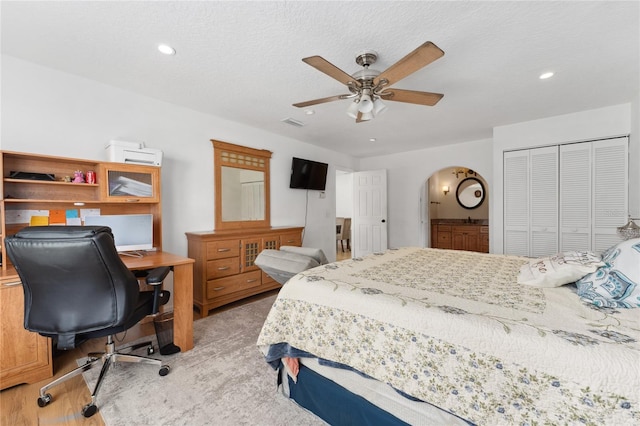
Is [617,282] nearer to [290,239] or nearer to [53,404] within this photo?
[53,404]

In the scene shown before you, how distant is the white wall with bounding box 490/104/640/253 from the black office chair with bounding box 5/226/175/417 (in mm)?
4547

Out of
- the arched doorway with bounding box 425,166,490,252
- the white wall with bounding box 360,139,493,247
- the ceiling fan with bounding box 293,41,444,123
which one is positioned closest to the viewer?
the ceiling fan with bounding box 293,41,444,123

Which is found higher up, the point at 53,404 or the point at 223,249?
the point at 223,249

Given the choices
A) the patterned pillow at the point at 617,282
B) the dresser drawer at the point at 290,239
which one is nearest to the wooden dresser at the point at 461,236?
the dresser drawer at the point at 290,239

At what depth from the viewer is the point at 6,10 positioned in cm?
162

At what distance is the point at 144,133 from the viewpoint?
291 centimetres

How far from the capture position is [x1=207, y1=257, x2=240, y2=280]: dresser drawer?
10.1 ft

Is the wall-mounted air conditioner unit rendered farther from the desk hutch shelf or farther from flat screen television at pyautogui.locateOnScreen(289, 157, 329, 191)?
flat screen television at pyautogui.locateOnScreen(289, 157, 329, 191)

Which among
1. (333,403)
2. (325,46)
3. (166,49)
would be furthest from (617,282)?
(166,49)

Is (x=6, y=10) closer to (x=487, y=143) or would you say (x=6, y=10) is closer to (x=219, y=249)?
(x=219, y=249)

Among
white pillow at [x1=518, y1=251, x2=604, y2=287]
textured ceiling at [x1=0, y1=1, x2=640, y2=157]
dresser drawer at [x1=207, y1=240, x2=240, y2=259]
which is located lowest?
dresser drawer at [x1=207, y1=240, x2=240, y2=259]

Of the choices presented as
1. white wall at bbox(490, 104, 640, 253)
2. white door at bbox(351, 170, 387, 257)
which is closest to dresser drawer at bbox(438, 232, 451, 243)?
white door at bbox(351, 170, 387, 257)

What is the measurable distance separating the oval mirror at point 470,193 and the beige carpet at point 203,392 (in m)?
5.75

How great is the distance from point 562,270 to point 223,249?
306 centimetres
